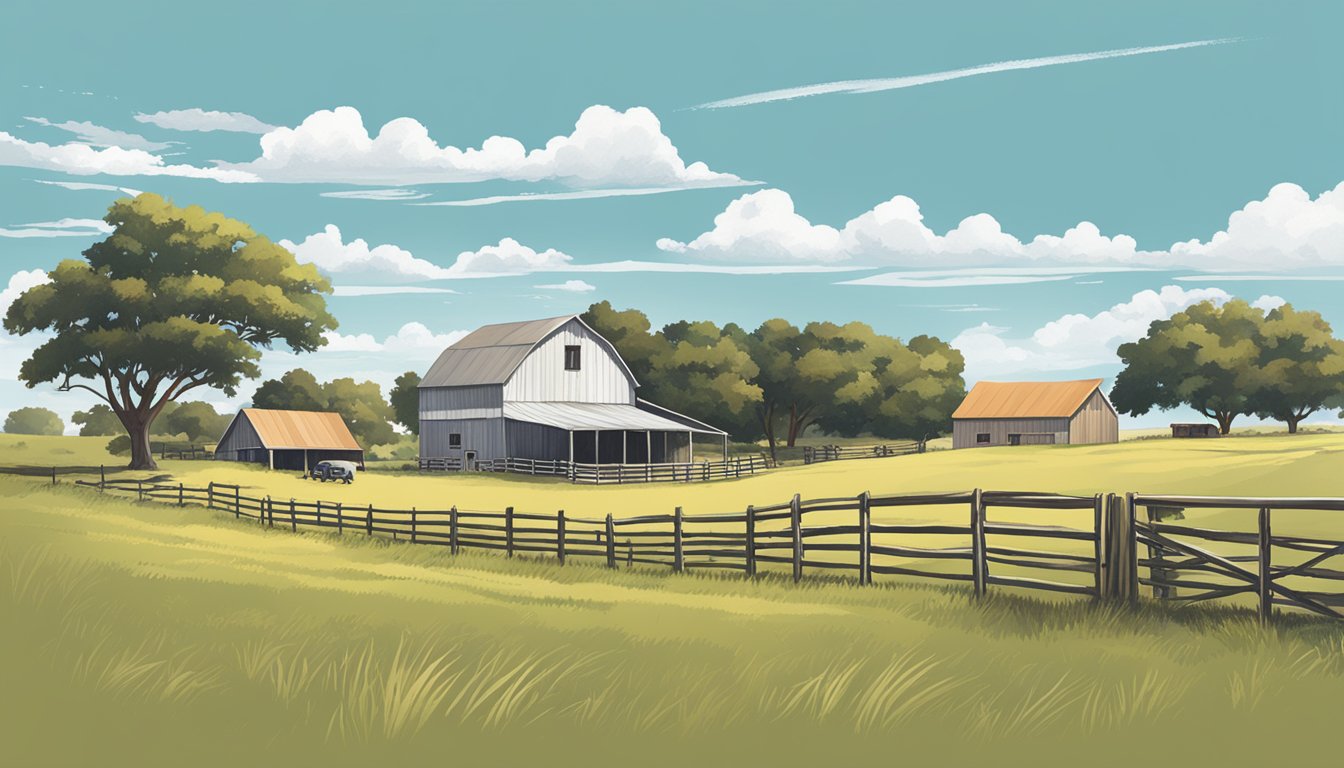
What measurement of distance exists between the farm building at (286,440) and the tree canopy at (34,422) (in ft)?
429

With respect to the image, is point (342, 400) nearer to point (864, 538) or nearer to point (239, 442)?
point (239, 442)

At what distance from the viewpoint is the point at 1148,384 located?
10556 centimetres

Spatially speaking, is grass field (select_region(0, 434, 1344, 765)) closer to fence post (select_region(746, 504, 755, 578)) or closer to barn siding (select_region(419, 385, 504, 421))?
fence post (select_region(746, 504, 755, 578))

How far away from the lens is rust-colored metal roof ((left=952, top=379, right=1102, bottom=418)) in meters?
83.7

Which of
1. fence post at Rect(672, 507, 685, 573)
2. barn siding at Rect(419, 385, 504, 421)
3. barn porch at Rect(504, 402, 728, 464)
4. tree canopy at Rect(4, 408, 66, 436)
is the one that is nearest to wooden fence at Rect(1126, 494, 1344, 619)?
fence post at Rect(672, 507, 685, 573)

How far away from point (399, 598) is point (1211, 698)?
11014 mm

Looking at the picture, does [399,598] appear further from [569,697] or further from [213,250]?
[213,250]

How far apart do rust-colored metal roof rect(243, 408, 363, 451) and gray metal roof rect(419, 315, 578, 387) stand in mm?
6421

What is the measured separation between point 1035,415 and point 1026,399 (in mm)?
2663

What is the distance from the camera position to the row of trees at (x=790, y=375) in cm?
9306

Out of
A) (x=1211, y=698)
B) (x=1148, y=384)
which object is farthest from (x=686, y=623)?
(x=1148, y=384)

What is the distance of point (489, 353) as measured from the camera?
243 ft

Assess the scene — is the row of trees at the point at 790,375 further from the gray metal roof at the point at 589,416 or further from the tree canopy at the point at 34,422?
the tree canopy at the point at 34,422

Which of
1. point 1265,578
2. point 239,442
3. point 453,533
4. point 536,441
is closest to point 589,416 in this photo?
point 536,441
